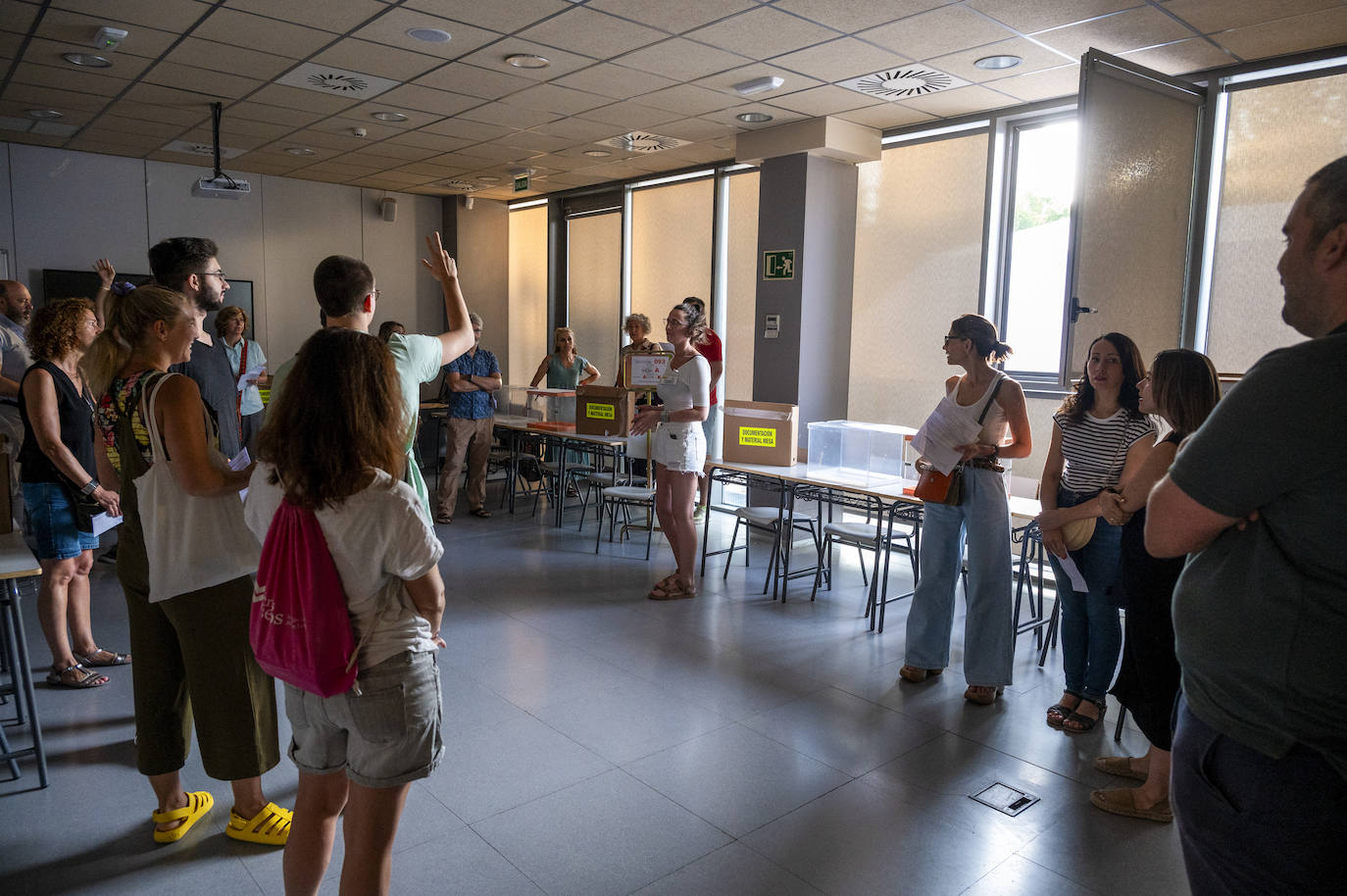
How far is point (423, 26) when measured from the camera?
171 inches

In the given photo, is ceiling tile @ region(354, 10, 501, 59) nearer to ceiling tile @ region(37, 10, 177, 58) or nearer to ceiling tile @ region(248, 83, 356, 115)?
ceiling tile @ region(37, 10, 177, 58)

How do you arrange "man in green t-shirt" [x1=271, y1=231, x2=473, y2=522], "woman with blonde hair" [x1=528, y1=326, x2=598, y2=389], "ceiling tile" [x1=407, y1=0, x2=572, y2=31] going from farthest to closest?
"woman with blonde hair" [x1=528, y1=326, x2=598, y2=389]
"ceiling tile" [x1=407, y1=0, x2=572, y2=31]
"man in green t-shirt" [x1=271, y1=231, x2=473, y2=522]

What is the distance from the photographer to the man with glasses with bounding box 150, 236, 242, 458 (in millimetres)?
2312

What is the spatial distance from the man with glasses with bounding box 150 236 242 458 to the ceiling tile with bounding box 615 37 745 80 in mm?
2882

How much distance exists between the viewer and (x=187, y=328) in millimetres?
2244

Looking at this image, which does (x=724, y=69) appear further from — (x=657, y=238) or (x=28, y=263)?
(x=28, y=263)

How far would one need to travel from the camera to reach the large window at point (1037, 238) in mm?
5516

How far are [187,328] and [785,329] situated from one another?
482 centimetres

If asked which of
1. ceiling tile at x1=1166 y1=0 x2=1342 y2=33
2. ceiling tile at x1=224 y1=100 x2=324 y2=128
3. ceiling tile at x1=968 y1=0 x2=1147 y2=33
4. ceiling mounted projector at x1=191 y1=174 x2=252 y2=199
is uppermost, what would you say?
ceiling tile at x1=224 y1=100 x2=324 y2=128

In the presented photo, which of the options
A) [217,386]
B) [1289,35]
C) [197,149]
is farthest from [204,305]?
[197,149]

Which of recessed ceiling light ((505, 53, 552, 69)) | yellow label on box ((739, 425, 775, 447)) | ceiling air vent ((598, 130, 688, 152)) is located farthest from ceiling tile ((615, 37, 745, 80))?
yellow label on box ((739, 425, 775, 447))

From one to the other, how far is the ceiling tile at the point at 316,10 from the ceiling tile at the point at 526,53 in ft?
2.28

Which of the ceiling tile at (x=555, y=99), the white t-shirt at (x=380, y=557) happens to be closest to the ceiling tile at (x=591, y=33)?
the ceiling tile at (x=555, y=99)

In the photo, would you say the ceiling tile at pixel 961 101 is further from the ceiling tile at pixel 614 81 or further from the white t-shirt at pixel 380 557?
the white t-shirt at pixel 380 557
